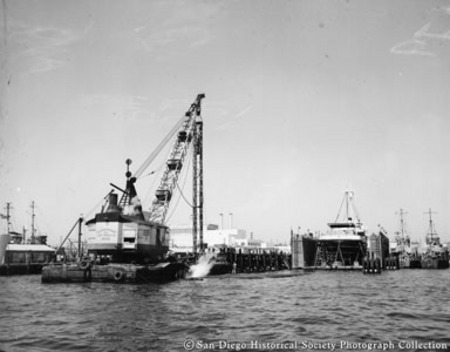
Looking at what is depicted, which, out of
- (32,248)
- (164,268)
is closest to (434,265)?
(164,268)

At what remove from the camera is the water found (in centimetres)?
1744

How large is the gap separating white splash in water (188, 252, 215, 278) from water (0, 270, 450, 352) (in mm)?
27773

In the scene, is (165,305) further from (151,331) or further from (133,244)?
(133,244)

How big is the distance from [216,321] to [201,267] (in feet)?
146

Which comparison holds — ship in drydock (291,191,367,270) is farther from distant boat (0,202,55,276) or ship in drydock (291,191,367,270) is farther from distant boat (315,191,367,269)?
distant boat (0,202,55,276)

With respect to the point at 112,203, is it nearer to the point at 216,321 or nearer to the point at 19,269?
the point at 19,269

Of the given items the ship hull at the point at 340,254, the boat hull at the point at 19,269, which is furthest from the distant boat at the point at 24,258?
the ship hull at the point at 340,254

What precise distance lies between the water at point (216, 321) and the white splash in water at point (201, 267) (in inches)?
1093

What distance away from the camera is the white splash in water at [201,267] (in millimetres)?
63197

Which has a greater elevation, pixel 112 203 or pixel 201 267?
pixel 112 203

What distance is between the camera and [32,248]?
2783 inches

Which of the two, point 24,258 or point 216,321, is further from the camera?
point 24,258

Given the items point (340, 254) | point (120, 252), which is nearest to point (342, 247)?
point (340, 254)

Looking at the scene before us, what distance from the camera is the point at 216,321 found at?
22.3 m
